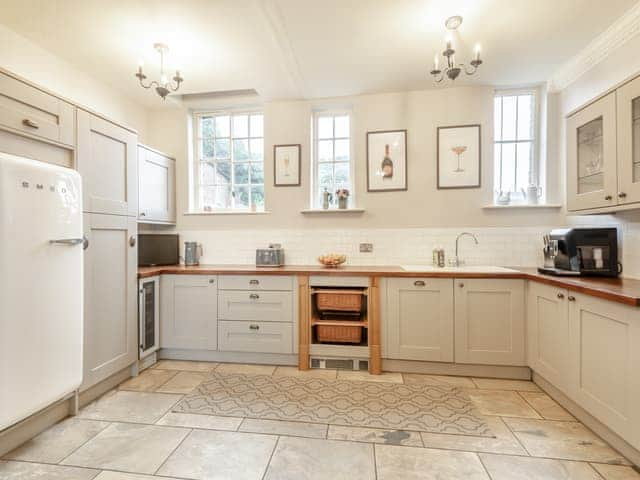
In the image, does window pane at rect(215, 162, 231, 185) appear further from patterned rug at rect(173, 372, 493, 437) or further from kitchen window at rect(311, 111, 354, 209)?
patterned rug at rect(173, 372, 493, 437)

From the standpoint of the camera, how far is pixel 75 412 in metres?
2.00

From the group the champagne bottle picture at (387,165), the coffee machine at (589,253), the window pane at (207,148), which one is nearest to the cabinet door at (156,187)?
the window pane at (207,148)

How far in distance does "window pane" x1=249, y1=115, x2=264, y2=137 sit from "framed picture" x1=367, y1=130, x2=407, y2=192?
1242 millimetres

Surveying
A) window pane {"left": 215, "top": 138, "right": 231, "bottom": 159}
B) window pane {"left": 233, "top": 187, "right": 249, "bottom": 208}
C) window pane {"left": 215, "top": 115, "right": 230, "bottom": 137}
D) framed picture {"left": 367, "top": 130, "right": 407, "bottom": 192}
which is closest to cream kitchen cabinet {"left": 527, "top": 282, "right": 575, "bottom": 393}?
framed picture {"left": 367, "top": 130, "right": 407, "bottom": 192}

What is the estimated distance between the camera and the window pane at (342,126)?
340 centimetres

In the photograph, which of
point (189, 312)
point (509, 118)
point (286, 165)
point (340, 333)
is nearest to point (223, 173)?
point (286, 165)

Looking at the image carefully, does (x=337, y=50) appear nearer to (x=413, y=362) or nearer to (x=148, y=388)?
(x=413, y=362)

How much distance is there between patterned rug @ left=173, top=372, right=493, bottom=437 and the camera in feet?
6.28

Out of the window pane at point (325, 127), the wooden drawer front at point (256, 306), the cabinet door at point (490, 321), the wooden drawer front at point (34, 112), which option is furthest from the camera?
the window pane at point (325, 127)

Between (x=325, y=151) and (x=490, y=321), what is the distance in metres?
2.31

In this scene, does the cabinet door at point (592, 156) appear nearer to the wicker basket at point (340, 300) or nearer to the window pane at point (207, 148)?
the wicker basket at point (340, 300)

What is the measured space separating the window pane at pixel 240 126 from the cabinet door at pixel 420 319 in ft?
7.78

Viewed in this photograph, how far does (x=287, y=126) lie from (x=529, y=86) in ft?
8.12

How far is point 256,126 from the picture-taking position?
3.54 m
